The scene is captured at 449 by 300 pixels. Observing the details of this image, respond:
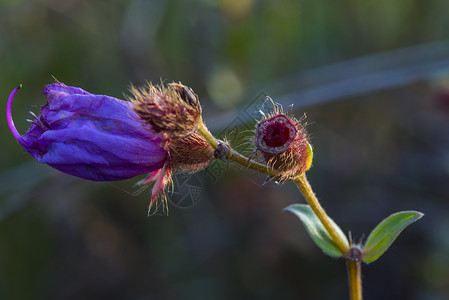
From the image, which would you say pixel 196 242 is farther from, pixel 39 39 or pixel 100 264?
pixel 39 39

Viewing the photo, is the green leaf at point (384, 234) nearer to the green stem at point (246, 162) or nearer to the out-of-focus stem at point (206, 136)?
the green stem at point (246, 162)

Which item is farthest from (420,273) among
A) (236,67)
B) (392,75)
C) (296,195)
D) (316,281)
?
(236,67)

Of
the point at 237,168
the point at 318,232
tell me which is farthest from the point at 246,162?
Result: the point at 237,168

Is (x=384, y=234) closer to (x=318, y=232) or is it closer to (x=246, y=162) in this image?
(x=318, y=232)

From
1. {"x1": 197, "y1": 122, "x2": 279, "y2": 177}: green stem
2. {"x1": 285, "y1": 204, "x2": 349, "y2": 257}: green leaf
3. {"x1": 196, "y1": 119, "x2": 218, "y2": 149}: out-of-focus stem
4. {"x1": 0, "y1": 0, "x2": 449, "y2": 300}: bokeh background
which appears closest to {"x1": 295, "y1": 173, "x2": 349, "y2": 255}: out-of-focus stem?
{"x1": 285, "y1": 204, "x2": 349, "y2": 257}: green leaf

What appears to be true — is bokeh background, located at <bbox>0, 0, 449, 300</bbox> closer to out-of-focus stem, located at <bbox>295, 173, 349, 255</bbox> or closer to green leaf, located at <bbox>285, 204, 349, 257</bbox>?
green leaf, located at <bbox>285, 204, 349, 257</bbox>

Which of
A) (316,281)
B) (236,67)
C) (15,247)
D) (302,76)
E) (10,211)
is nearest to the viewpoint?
(10,211)
